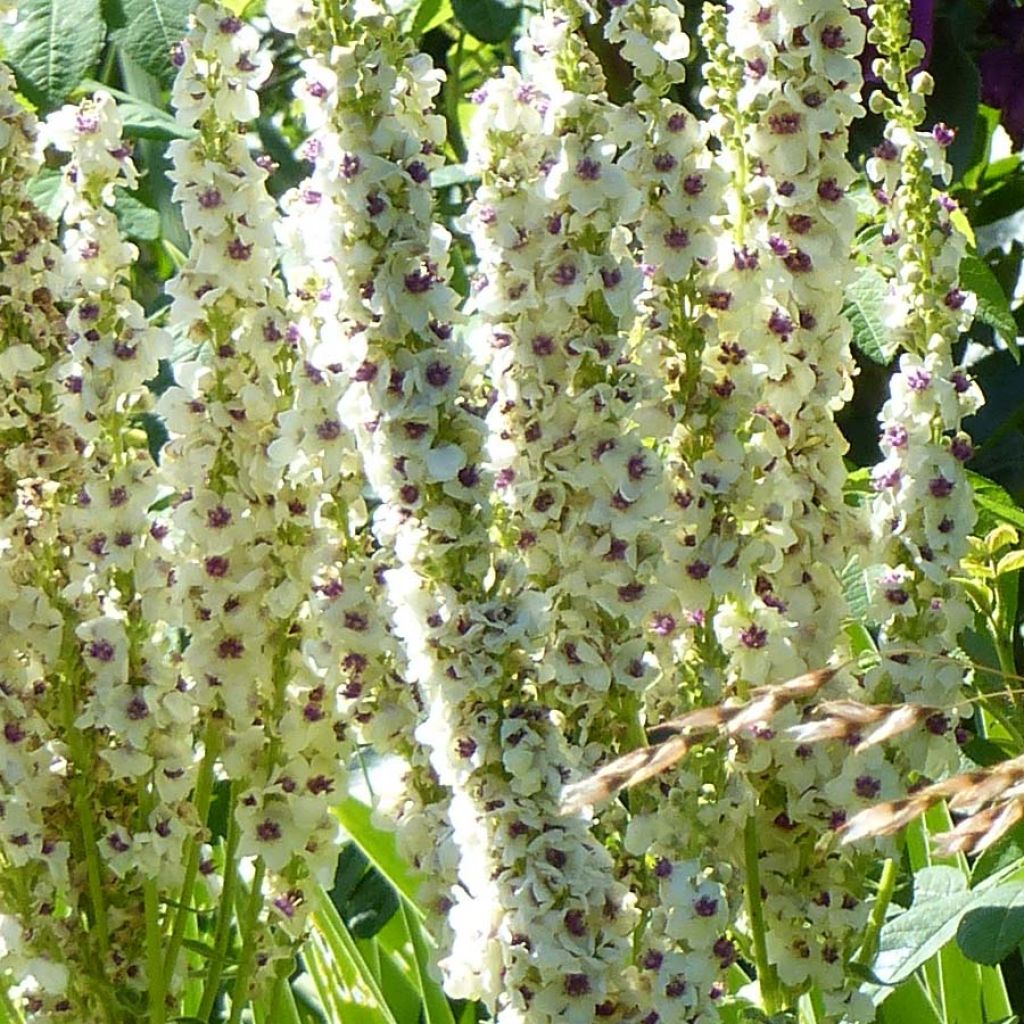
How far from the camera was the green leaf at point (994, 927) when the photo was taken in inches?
36.6

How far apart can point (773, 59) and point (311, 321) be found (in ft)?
0.75

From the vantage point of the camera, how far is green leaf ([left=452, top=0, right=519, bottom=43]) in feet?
3.81

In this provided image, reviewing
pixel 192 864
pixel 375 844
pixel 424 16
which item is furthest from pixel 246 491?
pixel 424 16

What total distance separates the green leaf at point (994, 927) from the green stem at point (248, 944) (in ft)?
1.08

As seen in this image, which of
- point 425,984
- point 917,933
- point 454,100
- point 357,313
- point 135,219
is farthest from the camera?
point 454,100

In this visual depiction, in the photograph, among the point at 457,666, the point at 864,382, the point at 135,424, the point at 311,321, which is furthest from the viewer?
the point at 864,382

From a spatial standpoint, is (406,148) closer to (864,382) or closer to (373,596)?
(373,596)

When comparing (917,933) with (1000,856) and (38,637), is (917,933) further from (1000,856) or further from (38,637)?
(38,637)

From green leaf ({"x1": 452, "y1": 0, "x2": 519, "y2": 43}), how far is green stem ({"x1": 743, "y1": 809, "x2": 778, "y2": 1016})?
503mm

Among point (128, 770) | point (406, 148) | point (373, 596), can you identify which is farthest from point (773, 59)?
point (128, 770)

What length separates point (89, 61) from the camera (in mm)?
1008

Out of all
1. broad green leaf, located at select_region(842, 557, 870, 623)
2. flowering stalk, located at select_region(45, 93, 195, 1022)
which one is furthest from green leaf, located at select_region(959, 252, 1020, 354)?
flowering stalk, located at select_region(45, 93, 195, 1022)

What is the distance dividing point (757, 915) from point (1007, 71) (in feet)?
2.35

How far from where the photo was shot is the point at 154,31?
3.29ft
